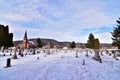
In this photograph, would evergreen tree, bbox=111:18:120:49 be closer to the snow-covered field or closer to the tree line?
the tree line

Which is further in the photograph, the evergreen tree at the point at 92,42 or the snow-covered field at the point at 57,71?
the evergreen tree at the point at 92,42

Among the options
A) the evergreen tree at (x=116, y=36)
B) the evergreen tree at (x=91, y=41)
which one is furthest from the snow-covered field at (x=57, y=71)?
the evergreen tree at (x=91, y=41)

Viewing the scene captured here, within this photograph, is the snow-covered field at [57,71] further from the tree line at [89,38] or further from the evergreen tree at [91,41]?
the evergreen tree at [91,41]

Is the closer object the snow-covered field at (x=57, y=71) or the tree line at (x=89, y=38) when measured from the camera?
the snow-covered field at (x=57, y=71)

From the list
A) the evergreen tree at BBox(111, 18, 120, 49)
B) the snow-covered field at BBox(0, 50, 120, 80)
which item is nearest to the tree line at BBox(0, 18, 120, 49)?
the evergreen tree at BBox(111, 18, 120, 49)

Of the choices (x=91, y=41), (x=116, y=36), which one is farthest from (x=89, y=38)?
(x=116, y=36)

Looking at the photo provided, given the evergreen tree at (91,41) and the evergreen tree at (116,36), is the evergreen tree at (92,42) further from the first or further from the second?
the evergreen tree at (116,36)

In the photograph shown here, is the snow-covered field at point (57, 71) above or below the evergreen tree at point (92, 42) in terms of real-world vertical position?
below

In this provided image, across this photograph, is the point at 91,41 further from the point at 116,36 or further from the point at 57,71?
the point at 57,71

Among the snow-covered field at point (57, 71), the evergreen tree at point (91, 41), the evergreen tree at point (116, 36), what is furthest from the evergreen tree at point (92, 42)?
the snow-covered field at point (57, 71)

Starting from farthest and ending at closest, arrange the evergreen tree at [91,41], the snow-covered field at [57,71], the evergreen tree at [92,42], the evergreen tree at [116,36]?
the evergreen tree at [91,41] < the evergreen tree at [92,42] < the evergreen tree at [116,36] < the snow-covered field at [57,71]

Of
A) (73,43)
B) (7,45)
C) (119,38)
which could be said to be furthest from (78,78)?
(73,43)

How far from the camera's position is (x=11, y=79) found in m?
11.0

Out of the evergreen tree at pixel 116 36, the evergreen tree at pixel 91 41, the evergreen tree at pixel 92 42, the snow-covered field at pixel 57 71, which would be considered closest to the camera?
the snow-covered field at pixel 57 71
